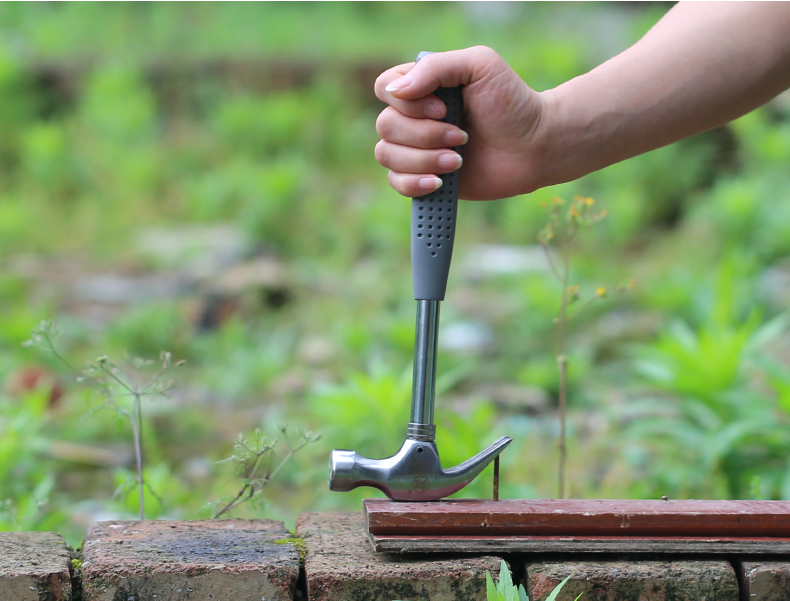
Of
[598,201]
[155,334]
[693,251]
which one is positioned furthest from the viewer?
[598,201]

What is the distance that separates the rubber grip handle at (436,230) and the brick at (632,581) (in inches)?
15.3

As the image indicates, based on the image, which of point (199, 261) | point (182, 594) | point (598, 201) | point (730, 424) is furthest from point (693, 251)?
Answer: point (182, 594)

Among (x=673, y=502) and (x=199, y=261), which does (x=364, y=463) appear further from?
(x=199, y=261)

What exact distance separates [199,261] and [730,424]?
297 cm

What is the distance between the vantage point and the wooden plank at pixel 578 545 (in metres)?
1.01

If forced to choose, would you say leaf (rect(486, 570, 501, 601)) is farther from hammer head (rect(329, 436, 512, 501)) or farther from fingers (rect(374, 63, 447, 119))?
fingers (rect(374, 63, 447, 119))

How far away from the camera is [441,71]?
107 cm

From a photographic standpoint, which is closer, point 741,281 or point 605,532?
point 605,532

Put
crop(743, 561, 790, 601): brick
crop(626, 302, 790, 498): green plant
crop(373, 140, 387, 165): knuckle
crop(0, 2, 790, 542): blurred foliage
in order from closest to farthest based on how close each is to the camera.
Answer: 1. crop(743, 561, 790, 601): brick
2. crop(373, 140, 387, 165): knuckle
3. crop(626, 302, 790, 498): green plant
4. crop(0, 2, 790, 542): blurred foliage

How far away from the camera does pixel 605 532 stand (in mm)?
1051

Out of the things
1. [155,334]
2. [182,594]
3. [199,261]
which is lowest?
[182,594]

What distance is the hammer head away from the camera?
106 centimetres

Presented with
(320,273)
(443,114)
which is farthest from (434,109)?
(320,273)

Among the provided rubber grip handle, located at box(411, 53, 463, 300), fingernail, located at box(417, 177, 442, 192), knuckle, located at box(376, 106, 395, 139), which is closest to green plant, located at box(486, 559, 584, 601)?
rubber grip handle, located at box(411, 53, 463, 300)
